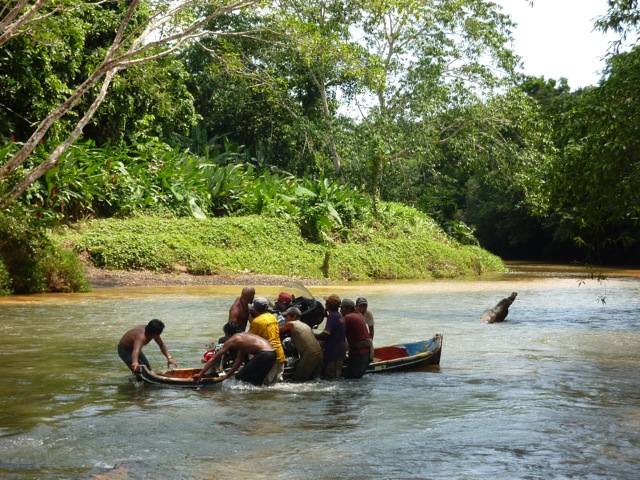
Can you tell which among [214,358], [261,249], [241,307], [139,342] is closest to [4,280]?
[261,249]

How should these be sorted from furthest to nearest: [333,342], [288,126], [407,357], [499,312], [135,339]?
[288,126], [499,312], [407,357], [333,342], [135,339]

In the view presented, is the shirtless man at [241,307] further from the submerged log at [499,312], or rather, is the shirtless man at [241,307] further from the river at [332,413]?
the submerged log at [499,312]

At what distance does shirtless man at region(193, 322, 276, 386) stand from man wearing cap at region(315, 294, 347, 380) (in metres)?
0.97

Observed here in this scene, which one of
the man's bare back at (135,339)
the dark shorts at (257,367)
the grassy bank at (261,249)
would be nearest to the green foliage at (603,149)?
the dark shorts at (257,367)

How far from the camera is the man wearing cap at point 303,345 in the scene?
34.6ft

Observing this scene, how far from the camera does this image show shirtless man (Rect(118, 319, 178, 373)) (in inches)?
400

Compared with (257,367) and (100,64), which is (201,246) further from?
(257,367)

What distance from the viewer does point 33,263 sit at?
20.7 metres

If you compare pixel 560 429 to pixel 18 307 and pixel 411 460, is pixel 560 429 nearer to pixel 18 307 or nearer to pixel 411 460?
pixel 411 460

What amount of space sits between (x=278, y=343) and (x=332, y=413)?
1337 millimetres

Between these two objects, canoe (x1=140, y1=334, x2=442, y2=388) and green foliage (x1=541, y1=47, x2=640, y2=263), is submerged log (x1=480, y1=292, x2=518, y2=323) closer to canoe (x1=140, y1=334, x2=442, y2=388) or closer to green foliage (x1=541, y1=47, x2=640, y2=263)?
green foliage (x1=541, y1=47, x2=640, y2=263)

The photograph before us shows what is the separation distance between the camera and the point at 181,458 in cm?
736

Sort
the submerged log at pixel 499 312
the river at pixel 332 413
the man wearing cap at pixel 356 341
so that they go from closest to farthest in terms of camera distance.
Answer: the river at pixel 332 413
the man wearing cap at pixel 356 341
the submerged log at pixel 499 312

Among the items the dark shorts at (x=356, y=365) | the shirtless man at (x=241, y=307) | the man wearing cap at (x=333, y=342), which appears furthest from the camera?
the shirtless man at (x=241, y=307)
